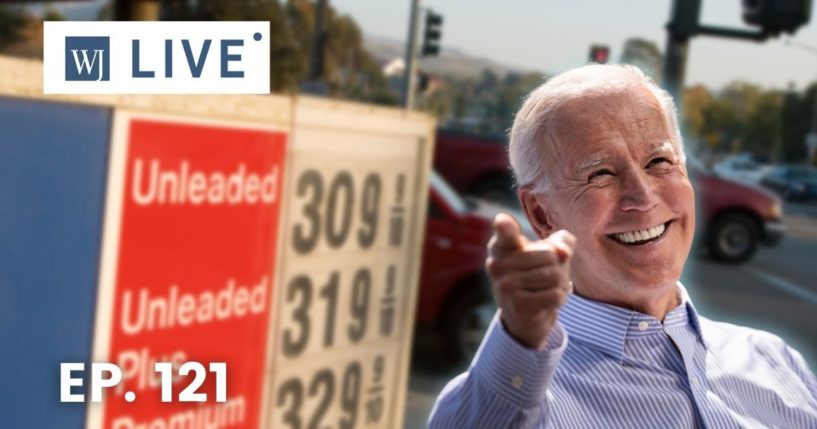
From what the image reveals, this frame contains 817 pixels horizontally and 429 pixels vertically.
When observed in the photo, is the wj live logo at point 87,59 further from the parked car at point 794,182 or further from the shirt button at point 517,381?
the parked car at point 794,182

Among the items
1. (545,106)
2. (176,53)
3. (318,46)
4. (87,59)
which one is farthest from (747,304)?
(545,106)

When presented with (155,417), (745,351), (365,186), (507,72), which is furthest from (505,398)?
(507,72)

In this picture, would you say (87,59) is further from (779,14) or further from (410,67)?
(410,67)

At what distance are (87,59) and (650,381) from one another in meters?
1.53

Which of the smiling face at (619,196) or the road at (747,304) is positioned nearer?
the smiling face at (619,196)

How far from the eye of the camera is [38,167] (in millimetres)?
2223

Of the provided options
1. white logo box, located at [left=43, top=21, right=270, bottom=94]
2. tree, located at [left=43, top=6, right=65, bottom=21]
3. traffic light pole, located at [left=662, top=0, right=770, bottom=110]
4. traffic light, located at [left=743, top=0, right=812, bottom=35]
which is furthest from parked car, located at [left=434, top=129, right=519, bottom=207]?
white logo box, located at [left=43, top=21, right=270, bottom=94]

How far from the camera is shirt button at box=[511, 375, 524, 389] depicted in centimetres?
144

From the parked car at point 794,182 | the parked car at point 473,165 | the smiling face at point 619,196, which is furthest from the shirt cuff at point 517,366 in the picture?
the parked car at point 794,182

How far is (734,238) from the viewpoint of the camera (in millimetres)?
16531

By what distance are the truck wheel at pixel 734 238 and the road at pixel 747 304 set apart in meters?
0.17

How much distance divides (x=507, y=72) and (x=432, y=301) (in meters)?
15.6

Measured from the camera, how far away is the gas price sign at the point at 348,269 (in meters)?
3.24

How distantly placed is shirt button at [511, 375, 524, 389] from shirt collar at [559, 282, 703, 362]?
1.60 feet
